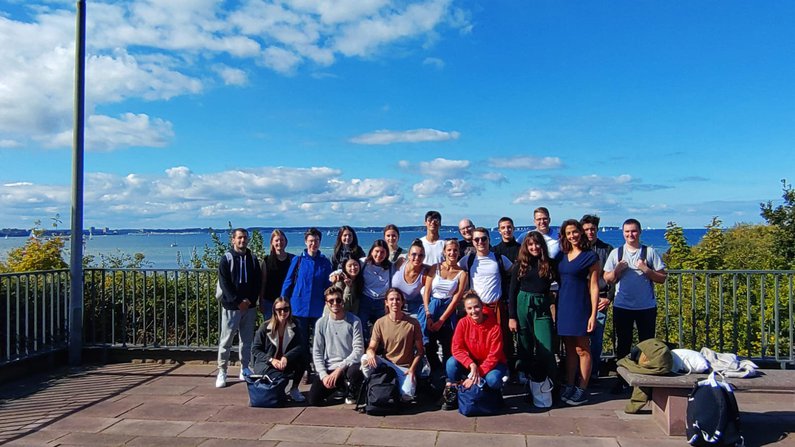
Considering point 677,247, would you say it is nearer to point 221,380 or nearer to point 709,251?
point 709,251

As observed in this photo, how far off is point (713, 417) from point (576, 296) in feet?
5.25

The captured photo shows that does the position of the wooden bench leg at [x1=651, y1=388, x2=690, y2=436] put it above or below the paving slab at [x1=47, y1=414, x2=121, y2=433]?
above

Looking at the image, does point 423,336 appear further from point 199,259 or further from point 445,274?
point 199,259

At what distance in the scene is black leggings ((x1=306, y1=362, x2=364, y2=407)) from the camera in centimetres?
568

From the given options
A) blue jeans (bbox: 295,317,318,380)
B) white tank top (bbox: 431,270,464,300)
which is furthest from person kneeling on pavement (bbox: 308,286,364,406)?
white tank top (bbox: 431,270,464,300)

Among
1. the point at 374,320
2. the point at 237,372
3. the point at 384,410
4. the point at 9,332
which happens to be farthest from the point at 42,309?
the point at 384,410

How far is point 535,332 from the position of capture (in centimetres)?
582

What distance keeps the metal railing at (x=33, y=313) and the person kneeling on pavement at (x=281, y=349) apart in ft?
9.65

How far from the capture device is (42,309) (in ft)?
23.7

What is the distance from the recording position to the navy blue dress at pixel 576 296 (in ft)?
18.7

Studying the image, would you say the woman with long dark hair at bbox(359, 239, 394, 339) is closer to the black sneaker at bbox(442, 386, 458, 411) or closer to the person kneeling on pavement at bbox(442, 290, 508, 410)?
the person kneeling on pavement at bbox(442, 290, 508, 410)

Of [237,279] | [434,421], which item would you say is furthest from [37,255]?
[434,421]

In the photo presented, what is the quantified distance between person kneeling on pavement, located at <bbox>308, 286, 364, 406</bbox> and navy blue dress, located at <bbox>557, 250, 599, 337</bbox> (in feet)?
6.47

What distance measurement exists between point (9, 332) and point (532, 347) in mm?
5719
